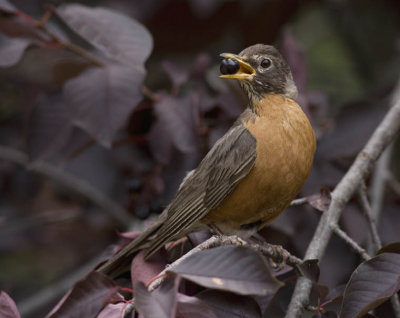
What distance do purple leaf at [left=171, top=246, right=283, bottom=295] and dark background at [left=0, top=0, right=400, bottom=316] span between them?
1.29 metres

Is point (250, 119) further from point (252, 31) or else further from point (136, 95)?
point (252, 31)

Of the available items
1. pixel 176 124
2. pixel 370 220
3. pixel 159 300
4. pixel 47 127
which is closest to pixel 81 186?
pixel 47 127

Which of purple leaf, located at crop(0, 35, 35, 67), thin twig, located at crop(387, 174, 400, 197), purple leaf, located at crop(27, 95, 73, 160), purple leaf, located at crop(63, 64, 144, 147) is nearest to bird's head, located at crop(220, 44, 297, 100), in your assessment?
purple leaf, located at crop(63, 64, 144, 147)

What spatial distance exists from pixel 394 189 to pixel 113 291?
237 cm

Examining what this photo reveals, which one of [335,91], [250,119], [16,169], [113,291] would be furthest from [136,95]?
[335,91]

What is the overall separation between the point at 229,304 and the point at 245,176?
1.04m

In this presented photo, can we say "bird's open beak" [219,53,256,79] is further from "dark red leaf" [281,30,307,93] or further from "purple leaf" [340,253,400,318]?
"purple leaf" [340,253,400,318]

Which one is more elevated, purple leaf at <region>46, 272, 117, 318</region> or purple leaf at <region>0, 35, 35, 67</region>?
purple leaf at <region>0, 35, 35, 67</region>

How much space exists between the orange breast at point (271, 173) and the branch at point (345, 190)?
21 cm

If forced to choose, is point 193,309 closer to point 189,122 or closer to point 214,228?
point 214,228

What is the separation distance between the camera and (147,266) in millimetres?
2566

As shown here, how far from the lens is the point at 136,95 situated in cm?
322

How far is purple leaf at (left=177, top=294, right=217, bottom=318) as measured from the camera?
2039 mm

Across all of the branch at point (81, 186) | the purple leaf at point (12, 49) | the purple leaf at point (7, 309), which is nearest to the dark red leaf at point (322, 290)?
the purple leaf at point (7, 309)
